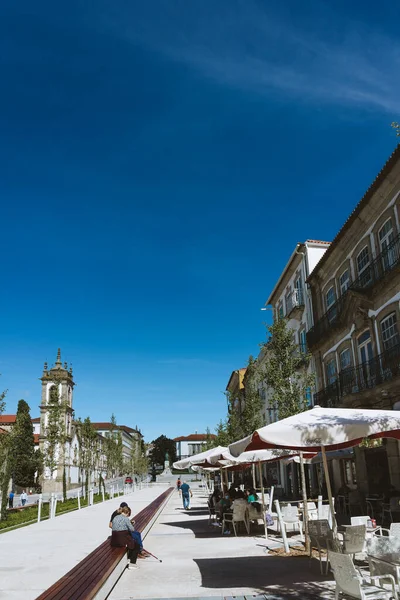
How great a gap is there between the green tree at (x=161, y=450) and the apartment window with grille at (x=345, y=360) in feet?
446

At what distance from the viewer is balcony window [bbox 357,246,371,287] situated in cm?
2072

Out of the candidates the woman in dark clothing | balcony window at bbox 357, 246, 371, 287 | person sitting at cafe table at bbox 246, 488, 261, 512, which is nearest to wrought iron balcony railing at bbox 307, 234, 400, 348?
balcony window at bbox 357, 246, 371, 287

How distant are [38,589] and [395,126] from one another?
343 inches

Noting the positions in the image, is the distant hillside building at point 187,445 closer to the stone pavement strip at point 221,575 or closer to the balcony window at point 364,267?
the balcony window at point 364,267

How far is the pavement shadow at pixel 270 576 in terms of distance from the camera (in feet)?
25.1

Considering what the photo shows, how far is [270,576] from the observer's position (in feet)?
28.8

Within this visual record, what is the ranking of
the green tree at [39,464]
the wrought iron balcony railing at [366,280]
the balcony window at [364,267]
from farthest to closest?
1. the green tree at [39,464]
2. the balcony window at [364,267]
3. the wrought iron balcony railing at [366,280]

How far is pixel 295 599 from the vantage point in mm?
7164

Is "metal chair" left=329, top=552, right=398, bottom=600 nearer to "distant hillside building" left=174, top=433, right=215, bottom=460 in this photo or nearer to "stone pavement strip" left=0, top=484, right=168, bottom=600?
"stone pavement strip" left=0, top=484, right=168, bottom=600

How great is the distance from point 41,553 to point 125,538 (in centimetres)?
290

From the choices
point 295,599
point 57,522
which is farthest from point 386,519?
point 57,522

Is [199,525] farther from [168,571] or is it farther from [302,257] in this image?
[302,257]

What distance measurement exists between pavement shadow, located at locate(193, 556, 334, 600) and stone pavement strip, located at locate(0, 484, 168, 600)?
2681 mm

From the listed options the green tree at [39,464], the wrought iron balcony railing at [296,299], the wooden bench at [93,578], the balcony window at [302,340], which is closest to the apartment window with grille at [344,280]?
the wrought iron balcony railing at [296,299]
